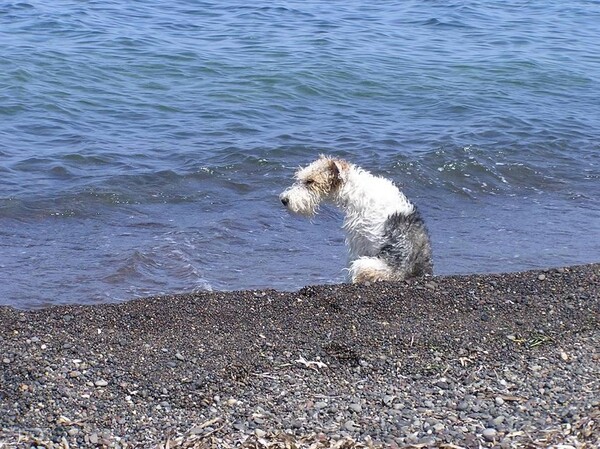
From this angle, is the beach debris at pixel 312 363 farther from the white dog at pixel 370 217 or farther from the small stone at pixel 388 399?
the white dog at pixel 370 217

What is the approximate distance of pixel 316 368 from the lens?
659cm

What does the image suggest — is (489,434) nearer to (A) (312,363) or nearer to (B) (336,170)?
(A) (312,363)

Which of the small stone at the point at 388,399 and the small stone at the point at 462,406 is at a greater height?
the small stone at the point at 462,406

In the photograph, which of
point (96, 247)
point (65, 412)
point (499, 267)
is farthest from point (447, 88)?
point (65, 412)

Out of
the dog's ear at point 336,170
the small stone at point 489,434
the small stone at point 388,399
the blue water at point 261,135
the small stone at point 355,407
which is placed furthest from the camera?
the blue water at point 261,135

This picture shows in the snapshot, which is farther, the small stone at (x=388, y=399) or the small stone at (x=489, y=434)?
the small stone at (x=388, y=399)

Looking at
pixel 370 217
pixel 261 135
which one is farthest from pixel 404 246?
pixel 261 135

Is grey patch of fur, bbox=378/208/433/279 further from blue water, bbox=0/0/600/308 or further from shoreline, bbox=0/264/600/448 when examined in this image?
blue water, bbox=0/0/600/308

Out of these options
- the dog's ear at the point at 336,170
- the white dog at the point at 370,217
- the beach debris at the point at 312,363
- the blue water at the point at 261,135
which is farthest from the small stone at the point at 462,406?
the blue water at the point at 261,135

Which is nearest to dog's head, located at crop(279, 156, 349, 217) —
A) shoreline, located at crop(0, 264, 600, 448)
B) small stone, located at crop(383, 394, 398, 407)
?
shoreline, located at crop(0, 264, 600, 448)

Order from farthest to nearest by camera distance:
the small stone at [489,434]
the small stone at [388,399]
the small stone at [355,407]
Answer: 1. the small stone at [388,399]
2. the small stone at [355,407]
3. the small stone at [489,434]

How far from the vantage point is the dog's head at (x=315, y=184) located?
8742 mm

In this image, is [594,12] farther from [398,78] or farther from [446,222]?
[446,222]

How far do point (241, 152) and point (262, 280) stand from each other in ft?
13.7
